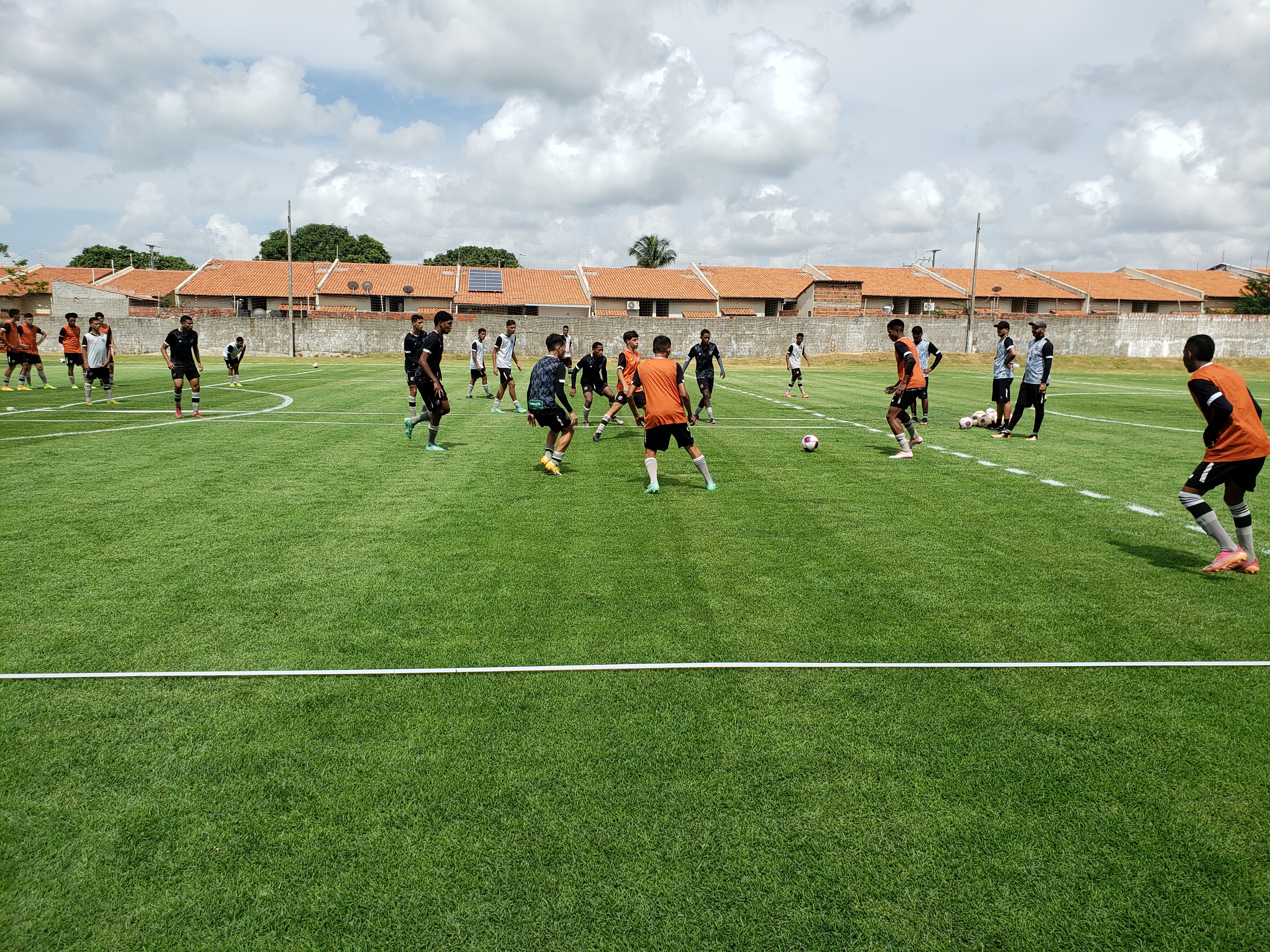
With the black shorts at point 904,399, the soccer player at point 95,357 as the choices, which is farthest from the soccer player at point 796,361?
the soccer player at point 95,357

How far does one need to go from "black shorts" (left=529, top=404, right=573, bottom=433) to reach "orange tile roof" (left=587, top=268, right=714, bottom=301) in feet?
177

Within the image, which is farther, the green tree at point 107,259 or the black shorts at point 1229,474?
the green tree at point 107,259

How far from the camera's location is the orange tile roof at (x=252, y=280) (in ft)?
204

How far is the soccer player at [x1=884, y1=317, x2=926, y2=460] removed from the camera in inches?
497

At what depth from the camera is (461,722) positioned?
12.9 ft

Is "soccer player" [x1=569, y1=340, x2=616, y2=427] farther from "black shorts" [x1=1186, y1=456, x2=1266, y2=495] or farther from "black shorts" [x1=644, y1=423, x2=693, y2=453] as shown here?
"black shorts" [x1=1186, y1=456, x2=1266, y2=495]

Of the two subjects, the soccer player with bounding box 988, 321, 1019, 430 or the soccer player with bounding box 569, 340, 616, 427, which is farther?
the soccer player with bounding box 569, 340, 616, 427

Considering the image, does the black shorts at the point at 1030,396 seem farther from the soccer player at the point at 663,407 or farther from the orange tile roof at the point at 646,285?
the orange tile roof at the point at 646,285

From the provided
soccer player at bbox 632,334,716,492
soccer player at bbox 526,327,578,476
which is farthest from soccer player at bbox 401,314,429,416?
soccer player at bbox 632,334,716,492

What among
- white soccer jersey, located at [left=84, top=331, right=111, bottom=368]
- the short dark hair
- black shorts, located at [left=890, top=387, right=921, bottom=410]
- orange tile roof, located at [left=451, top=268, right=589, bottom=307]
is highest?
orange tile roof, located at [left=451, top=268, right=589, bottom=307]

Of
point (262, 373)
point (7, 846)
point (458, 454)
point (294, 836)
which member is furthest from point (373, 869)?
point (262, 373)

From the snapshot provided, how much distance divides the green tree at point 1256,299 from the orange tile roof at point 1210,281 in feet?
7.75

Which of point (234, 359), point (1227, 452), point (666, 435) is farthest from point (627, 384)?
point (234, 359)

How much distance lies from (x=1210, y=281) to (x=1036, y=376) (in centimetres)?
7841
